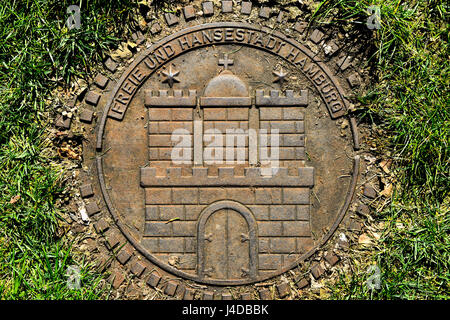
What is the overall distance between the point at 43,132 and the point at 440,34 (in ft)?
11.6

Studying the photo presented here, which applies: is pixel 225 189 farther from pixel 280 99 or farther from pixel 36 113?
pixel 36 113

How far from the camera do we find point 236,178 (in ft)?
11.3

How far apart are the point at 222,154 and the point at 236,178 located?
0.23 metres

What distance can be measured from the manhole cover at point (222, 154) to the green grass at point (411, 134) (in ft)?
1.11

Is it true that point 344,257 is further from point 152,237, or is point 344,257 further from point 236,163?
point 152,237

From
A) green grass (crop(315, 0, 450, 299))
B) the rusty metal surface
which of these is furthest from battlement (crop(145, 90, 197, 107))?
green grass (crop(315, 0, 450, 299))

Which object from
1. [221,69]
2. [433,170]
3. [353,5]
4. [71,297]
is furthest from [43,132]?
[433,170]

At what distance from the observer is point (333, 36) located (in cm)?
357

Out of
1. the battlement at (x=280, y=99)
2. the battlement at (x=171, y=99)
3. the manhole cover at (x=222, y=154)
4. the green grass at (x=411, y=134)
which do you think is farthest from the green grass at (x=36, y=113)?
the green grass at (x=411, y=134)

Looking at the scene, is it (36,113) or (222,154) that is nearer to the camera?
(222,154)

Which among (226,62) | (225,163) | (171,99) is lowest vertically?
(225,163)

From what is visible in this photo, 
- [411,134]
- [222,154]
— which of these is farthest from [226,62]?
[411,134]

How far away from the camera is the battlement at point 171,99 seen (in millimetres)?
3469

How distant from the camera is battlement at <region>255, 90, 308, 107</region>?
348 centimetres
